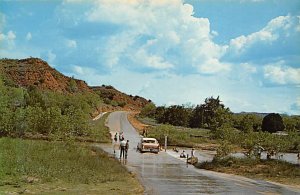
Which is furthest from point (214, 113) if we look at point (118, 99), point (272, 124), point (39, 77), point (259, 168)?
point (118, 99)

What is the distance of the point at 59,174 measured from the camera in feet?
62.6

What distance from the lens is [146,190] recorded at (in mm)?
17938

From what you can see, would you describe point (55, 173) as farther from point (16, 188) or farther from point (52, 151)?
point (52, 151)

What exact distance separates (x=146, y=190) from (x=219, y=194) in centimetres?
253

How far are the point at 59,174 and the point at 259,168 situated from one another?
13.0m

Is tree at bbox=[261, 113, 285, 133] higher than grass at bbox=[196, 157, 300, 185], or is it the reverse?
tree at bbox=[261, 113, 285, 133]

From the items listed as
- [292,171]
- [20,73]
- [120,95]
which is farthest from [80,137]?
[120,95]

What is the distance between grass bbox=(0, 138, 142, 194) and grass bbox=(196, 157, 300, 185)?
7.13 m

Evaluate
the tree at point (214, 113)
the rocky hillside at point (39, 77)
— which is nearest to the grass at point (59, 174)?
the tree at point (214, 113)

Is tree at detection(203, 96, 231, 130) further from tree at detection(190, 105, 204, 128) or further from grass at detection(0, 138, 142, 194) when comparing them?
grass at detection(0, 138, 142, 194)

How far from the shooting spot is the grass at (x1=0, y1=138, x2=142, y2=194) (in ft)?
52.6

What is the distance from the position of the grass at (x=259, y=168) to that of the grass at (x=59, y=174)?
23.4ft

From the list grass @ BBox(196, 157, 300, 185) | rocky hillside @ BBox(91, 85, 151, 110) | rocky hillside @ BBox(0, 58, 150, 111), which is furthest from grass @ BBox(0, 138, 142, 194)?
rocky hillside @ BBox(91, 85, 151, 110)

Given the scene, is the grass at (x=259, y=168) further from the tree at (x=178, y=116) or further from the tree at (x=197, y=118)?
the tree at (x=178, y=116)
